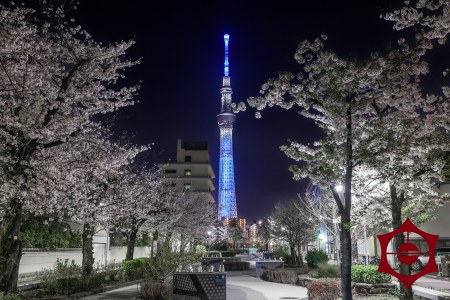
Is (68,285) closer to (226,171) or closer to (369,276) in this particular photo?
(369,276)

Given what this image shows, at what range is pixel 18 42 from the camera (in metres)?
12.5

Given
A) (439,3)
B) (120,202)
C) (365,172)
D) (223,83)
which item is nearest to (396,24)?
(439,3)

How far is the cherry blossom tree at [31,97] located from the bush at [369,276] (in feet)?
34.7

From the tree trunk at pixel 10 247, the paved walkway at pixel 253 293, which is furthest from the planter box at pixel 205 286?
the tree trunk at pixel 10 247

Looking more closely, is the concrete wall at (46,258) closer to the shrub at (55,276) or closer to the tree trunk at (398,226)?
the shrub at (55,276)

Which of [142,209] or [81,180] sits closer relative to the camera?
[81,180]

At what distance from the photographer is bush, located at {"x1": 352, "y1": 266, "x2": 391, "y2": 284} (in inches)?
598

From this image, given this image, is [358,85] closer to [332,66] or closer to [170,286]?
[332,66]

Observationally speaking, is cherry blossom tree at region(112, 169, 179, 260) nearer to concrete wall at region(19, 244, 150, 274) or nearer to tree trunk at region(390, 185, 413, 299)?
concrete wall at region(19, 244, 150, 274)

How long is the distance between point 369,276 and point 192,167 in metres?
80.6

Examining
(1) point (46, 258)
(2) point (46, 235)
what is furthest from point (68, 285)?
(2) point (46, 235)

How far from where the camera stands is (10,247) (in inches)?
455

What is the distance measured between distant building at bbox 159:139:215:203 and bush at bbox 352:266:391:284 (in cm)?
7748

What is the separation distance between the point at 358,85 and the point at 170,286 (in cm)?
818
